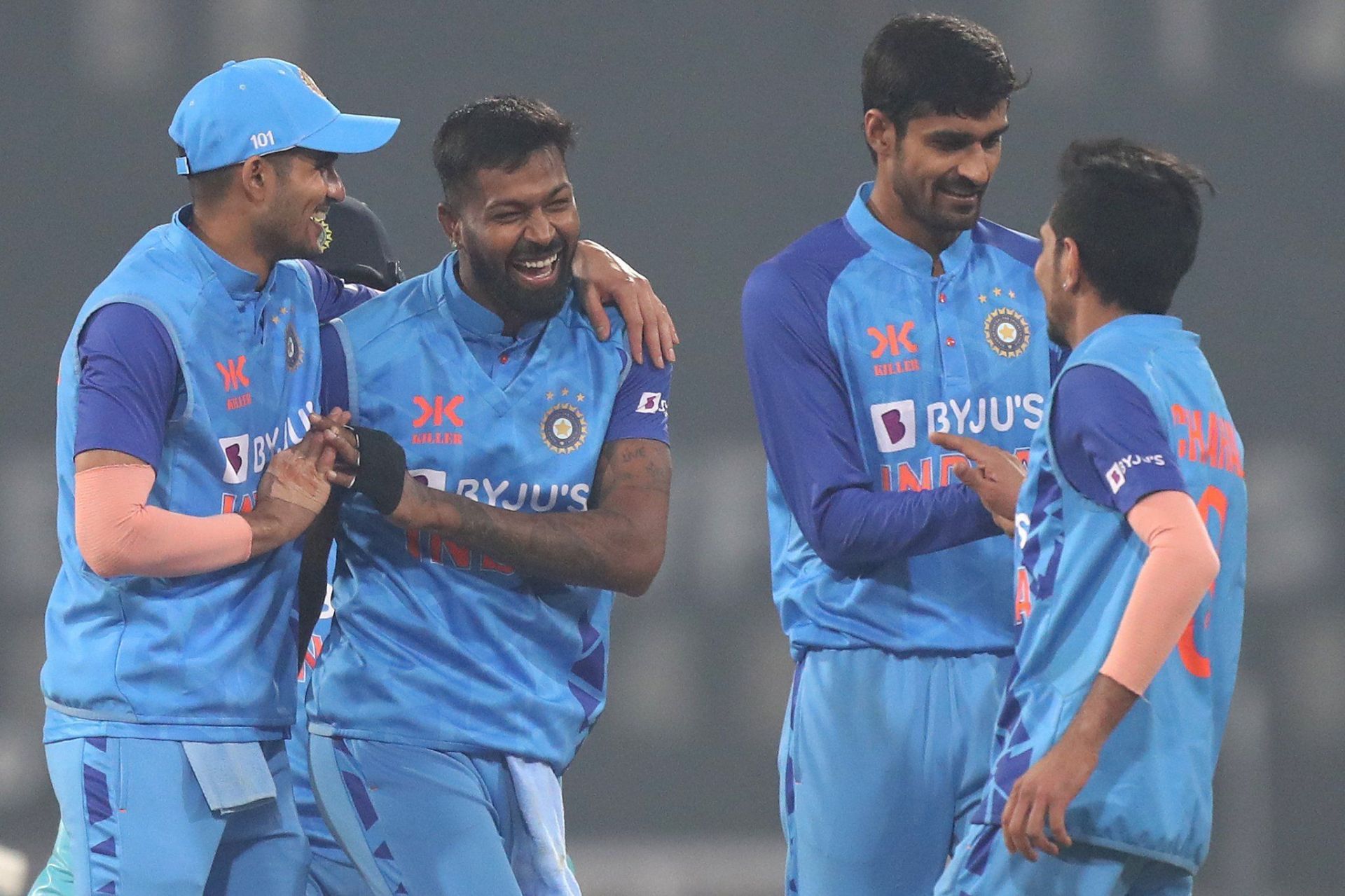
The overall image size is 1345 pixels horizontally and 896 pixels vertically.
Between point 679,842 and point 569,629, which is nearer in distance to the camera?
point 569,629

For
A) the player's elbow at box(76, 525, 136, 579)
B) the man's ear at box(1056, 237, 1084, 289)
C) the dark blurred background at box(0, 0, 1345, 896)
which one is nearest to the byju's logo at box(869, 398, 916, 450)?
the man's ear at box(1056, 237, 1084, 289)

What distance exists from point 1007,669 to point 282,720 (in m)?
1.12

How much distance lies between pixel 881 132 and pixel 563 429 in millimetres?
711

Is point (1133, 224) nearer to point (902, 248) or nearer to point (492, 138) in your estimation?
point (902, 248)

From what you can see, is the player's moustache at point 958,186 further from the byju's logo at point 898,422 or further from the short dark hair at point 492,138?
the short dark hair at point 492,138

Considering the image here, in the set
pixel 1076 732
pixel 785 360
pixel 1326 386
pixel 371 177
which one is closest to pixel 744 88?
pixel 371 177

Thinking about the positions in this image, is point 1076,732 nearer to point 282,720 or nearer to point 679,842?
point 282,720

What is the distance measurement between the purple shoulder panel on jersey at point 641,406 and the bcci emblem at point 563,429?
0.06 metres

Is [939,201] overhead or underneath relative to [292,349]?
overhead

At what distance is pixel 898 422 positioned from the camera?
2.91 meters

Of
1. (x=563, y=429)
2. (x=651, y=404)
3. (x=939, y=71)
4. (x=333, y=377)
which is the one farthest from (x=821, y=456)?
(x=333, y=377)

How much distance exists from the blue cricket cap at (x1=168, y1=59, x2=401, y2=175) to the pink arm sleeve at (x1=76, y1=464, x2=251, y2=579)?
521 millimetres

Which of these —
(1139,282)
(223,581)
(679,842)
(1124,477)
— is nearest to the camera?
(1124,477)

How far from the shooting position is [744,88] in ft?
16.7
